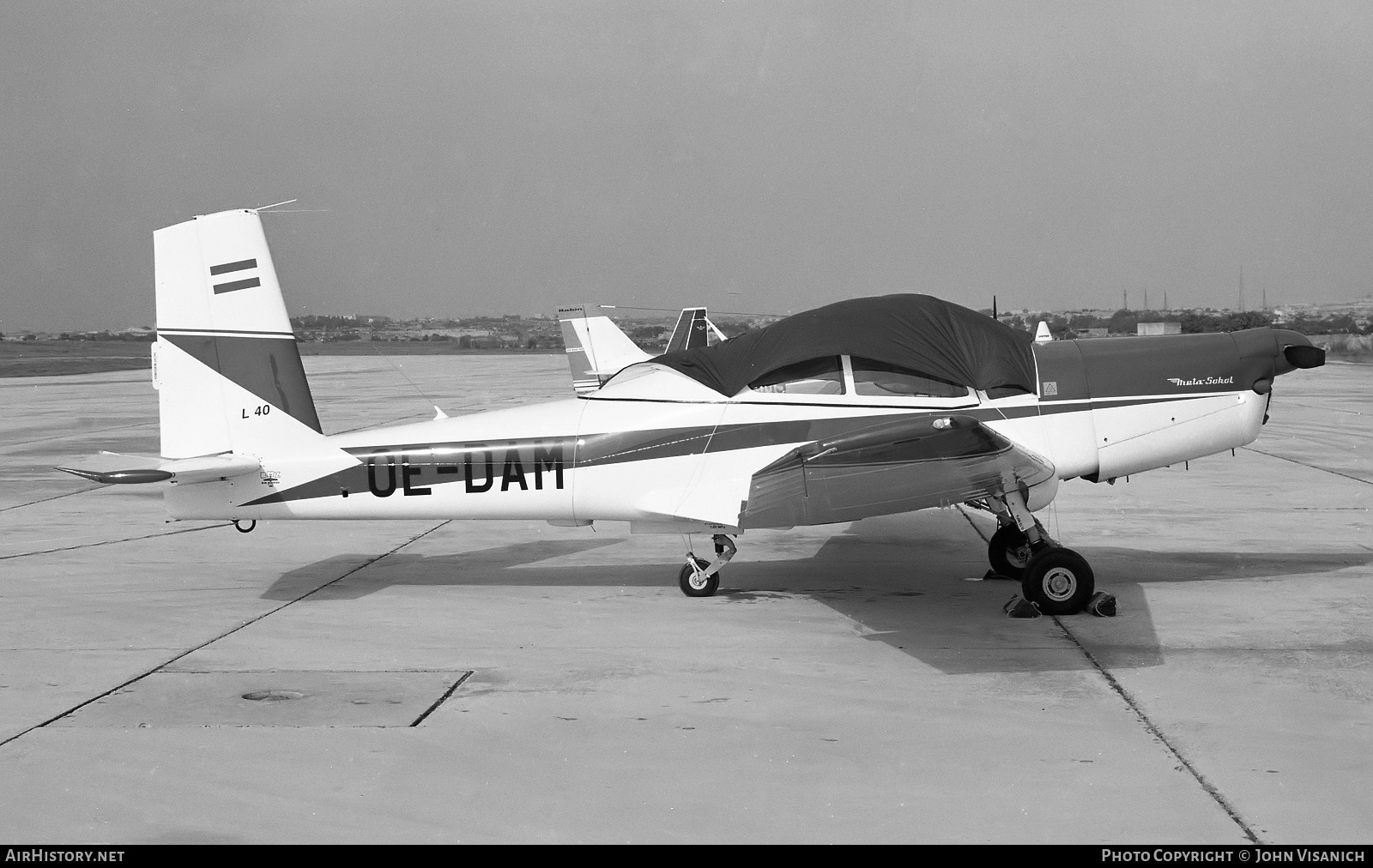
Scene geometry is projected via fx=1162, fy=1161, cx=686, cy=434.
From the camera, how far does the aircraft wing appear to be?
7.56 m

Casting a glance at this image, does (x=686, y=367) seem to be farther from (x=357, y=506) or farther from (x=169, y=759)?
(x=169, y=759)

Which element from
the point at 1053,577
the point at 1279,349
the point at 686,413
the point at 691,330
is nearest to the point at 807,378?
the point at 686,413

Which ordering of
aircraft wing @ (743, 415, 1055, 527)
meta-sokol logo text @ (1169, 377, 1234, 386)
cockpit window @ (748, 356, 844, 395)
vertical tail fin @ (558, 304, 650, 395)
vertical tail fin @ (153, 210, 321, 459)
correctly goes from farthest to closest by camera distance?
vertical tail fin @ (558, 304, 650, 395)
vertical tail fin @ (153, 210, 321, 459)
meta-sokol logo text @ (1169, 377, 1234, 386)
cockpit window @ (748, 356, 844, 395)
aircraft wing @ (743, 415, 1055, 527)

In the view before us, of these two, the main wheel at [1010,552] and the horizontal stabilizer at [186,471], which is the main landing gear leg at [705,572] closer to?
the main wheel at [1010,552]

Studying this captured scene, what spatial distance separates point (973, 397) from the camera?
849cm

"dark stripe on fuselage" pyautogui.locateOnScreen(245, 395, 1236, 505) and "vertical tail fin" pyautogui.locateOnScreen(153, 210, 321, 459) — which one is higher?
"vertical tail fin" pyautogui.locateOnScreen(153, 210, 321, 459)

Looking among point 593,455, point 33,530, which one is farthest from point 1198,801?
point 33,530

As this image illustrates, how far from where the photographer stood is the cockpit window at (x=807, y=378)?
8477 mm

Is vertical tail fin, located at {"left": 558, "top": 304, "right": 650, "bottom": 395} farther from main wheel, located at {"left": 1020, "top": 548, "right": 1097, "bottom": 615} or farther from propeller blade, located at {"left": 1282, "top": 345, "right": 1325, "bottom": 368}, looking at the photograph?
main wheel, located at {"left": 1020, "top": 548, "right": 1097, "bottom": 615}

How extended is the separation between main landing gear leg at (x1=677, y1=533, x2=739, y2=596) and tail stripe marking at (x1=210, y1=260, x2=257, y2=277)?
4.05 meters

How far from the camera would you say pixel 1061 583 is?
7918mm

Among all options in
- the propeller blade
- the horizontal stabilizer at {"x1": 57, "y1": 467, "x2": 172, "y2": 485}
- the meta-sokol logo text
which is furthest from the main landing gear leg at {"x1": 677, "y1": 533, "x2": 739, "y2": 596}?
the propeller blade

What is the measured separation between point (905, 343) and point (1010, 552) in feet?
6.60

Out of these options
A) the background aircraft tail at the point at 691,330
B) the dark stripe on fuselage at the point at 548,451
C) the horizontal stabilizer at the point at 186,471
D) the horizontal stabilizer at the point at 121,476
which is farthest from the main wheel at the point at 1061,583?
the background aircraft tail at the point at 691,330
